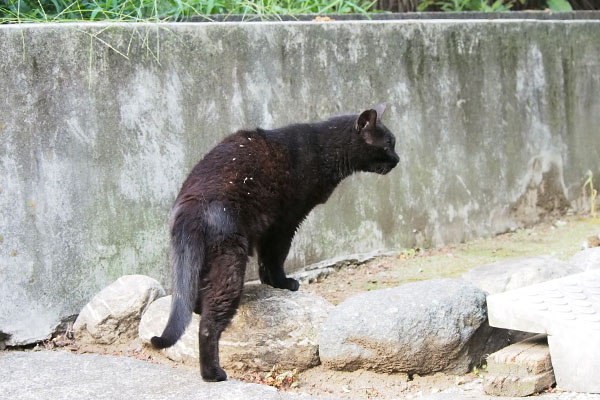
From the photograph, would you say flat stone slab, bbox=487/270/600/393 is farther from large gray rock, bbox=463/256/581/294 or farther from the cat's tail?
the cat's tail

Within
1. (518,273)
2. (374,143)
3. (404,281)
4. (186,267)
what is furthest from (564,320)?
(404,281)

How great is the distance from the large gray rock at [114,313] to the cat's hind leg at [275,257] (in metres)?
0.72

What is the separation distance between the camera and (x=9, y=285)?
15.0ft

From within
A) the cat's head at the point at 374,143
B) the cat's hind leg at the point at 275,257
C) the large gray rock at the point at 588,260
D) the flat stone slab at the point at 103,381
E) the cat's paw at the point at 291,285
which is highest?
the cat's head at the point at 374,143

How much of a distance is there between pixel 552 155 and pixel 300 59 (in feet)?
9.79

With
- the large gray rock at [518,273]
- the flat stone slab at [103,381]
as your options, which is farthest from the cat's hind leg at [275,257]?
the large gray rock at [518,273]

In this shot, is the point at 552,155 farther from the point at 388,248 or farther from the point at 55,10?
the point at 55,10

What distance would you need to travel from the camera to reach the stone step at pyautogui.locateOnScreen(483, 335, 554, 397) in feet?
12.2

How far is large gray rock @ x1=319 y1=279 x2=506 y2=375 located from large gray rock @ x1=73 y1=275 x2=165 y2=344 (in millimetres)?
1217

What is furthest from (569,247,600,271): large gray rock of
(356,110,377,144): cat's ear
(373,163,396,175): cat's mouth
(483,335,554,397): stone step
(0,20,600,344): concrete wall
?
(356,110,377,144): cat's ear

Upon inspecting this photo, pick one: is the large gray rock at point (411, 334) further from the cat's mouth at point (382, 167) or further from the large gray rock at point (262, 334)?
the cat's mouth at point (382, 167)

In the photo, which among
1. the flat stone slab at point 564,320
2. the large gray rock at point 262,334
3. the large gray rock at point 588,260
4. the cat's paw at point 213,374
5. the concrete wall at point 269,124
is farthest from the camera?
the large gray rock at point 588,260

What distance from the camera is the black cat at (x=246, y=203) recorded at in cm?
400

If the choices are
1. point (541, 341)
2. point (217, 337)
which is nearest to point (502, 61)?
point (541, 341)
